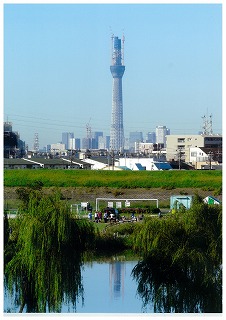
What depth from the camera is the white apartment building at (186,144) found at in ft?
61.2

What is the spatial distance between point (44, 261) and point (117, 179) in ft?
22.5

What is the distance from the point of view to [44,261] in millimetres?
3881

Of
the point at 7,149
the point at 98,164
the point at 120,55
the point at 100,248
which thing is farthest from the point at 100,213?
the point at 120,55

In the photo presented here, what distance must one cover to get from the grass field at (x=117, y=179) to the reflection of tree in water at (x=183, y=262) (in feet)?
18.6

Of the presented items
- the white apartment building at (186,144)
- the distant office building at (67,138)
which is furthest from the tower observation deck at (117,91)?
the white apartment building at (186,144)

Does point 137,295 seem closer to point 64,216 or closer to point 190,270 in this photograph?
point 190,270

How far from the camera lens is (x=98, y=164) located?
15.5 m

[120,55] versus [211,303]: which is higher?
[120,55]

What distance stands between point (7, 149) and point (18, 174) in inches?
297

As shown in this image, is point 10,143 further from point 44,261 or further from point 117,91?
point 117,91

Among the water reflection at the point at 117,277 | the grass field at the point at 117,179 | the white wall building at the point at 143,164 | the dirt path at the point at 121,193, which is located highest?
the white wall building at the point at 143,164

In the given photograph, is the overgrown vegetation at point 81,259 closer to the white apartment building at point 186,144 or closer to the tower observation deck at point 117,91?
the white apartment building at point 186,144

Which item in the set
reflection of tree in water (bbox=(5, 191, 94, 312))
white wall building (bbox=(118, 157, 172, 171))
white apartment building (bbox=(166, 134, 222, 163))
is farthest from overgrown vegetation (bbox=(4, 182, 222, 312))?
white apartment building (bbox=(166, 134, 222, 163))

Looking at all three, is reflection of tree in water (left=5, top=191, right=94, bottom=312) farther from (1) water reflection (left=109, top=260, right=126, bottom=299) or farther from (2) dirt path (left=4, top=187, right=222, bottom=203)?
(2) dirt path (left=4, top=187, right=222, bottom=203)
